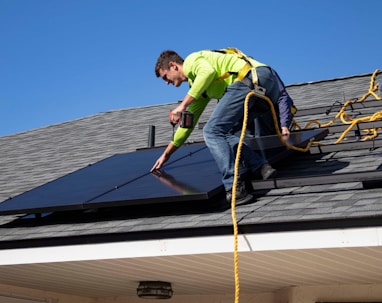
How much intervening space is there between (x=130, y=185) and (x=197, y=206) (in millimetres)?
880

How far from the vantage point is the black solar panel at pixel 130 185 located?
5684 mm

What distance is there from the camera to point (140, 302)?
7.56 m

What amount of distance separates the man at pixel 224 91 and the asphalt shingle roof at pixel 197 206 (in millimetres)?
314

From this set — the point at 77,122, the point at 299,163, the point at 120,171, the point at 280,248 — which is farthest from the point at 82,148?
the point at 280,248

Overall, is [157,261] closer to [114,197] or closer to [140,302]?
[114,197]

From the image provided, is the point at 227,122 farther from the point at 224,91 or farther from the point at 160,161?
the point at 160,161

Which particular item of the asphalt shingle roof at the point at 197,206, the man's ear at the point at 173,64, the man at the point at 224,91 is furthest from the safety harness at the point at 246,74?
the asphalt shingle roof at the point at 197,206

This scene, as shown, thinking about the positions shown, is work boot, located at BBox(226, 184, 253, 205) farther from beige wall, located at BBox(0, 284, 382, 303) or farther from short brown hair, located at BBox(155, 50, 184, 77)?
beige wall, located at BBox(0, 284, 382, 303)

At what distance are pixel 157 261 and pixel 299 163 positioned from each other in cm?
194

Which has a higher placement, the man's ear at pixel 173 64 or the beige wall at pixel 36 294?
the man's ear at pixel 173 64

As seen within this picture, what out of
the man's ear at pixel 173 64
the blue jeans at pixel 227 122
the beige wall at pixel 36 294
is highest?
the man's ear at pixel 173 64

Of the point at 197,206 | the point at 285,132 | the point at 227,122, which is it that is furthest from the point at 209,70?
the point at 285,132

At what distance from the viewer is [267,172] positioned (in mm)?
5883

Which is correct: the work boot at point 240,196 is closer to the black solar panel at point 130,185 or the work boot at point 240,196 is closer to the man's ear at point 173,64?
the black solar panel at point 130,185
